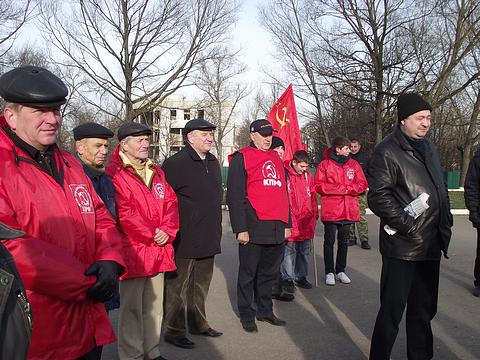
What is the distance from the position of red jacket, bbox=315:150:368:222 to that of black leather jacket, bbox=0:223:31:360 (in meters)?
6.16

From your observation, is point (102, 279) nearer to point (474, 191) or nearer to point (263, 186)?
point (263, 186)

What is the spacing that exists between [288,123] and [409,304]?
4.94m

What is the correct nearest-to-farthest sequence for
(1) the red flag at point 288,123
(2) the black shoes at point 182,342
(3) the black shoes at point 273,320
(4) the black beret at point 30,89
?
1. (4) the black beret at point 30,89
2. (2) the black shoes at point 182,342
3. (3) the black shoes at point 273,320
4. (1) the red flag at point 288,123

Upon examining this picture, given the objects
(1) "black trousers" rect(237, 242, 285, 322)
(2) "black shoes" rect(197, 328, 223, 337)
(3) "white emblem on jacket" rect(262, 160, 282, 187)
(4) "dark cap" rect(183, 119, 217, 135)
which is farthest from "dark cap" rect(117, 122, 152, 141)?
(2) "black shoes" rect(197, 328, 223, 337)

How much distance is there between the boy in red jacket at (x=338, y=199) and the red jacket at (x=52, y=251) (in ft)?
17.0

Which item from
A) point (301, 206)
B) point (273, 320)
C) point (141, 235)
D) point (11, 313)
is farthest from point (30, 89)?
point (301, 206)

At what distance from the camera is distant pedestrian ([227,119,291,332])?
17.0ft

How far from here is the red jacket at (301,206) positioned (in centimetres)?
689

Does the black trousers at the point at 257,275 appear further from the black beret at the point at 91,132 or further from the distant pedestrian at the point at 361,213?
the distant pedestrian at the point at 361,213

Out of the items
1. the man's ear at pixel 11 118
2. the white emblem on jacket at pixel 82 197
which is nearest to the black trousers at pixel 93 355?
the white emblem on jacket at pixel 82 197

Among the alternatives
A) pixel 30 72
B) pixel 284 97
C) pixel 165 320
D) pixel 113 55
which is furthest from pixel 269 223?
pixel 113 55

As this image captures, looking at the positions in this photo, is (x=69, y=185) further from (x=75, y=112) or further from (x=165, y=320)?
(x=75, y=112)

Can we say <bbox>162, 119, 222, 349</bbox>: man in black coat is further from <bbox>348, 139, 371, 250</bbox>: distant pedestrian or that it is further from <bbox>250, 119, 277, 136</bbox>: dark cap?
<bbox>348, 139, 371, 250</bbox>: distant pedestrian

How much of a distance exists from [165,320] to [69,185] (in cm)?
286
